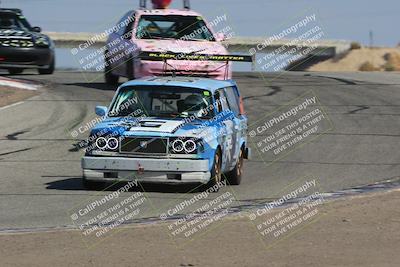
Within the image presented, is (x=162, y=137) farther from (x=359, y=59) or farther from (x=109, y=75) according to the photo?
(x=359, y=59)

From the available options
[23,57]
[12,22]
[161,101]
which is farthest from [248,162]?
[12,22]

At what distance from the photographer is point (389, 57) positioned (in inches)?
3036

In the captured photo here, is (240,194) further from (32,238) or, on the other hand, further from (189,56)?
(189,56)

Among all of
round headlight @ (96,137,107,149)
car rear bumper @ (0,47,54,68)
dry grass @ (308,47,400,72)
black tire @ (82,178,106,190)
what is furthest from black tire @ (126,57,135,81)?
dry grass @ (308,47,400,72)

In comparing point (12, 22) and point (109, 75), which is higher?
point (12, 22)

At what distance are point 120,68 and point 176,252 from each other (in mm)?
13925

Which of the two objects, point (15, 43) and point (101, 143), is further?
point (15, 43)

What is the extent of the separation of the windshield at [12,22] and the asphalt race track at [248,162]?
132 centimetres

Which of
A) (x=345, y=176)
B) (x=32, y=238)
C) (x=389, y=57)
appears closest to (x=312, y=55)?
(x=389, y=57)

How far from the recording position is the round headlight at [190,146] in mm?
11754

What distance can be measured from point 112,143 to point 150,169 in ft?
1.84

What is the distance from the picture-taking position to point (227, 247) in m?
8.21

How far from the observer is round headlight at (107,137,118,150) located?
1179 centimetres

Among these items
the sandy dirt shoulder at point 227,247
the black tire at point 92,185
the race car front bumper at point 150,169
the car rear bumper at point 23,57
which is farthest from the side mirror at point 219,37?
the sandy dirt shoulder at point 227,247
